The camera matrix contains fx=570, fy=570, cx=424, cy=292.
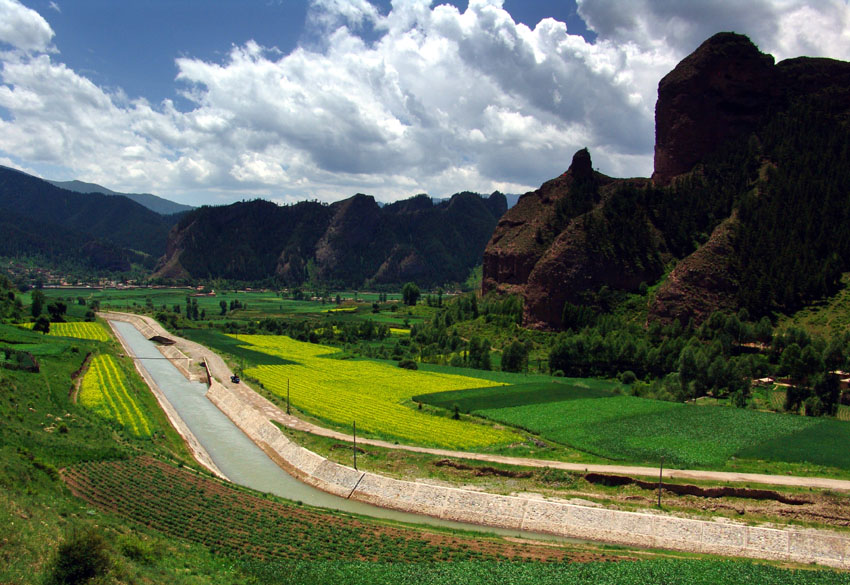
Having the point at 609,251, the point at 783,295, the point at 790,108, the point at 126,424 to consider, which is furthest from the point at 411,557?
the point at 790,108

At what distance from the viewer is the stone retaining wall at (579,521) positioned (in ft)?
113

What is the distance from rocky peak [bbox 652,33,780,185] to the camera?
115250mm

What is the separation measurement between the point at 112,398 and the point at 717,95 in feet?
397

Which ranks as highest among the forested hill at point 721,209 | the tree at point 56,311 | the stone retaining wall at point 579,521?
the forested hill at point 721,209

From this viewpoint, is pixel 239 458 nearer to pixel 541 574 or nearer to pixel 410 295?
pixel 541 574

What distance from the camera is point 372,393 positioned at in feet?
241

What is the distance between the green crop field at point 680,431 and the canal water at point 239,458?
14832 mm

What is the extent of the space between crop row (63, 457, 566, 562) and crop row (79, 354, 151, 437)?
17.1 m

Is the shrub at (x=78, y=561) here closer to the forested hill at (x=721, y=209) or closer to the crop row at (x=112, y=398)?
the crop row at (x=112, y=398)

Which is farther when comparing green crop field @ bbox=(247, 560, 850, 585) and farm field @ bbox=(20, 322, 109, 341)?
farm field @ bbox=(20, 322, 109, 341)

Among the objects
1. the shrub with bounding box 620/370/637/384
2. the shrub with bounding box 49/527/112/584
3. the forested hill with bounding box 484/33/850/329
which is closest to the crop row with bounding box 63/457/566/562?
the shrub with bounding box 49/527/112/584

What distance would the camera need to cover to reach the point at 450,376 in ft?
276

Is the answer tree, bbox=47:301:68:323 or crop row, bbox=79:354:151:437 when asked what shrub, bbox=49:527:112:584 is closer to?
crop row, bbox=79:354:151:437

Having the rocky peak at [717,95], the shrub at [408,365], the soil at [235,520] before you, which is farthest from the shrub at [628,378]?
the rocky peak at [717,95]
